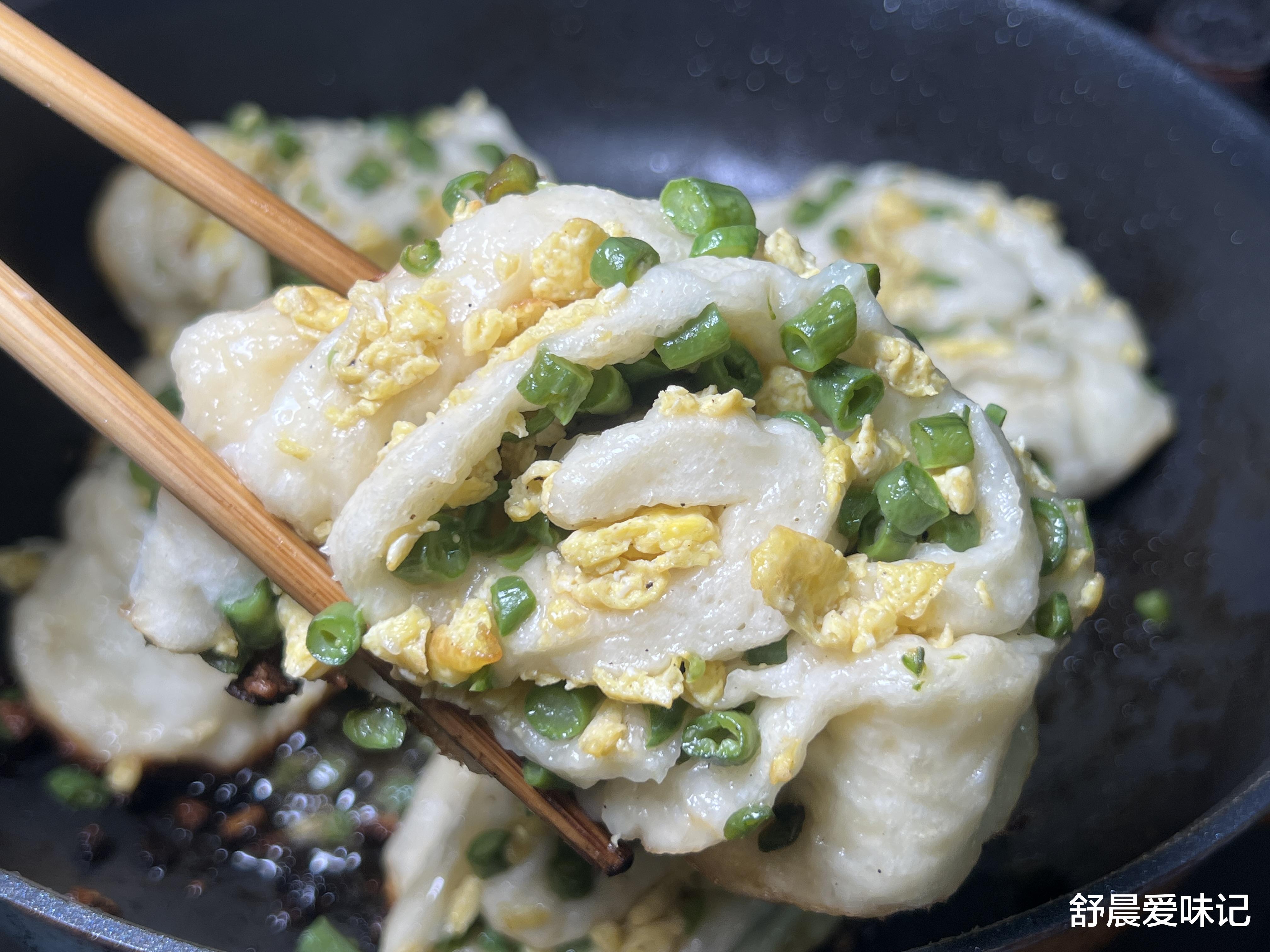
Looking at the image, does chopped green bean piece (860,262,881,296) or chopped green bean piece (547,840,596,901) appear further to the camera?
chopped green bean piece (547,840,596,901)

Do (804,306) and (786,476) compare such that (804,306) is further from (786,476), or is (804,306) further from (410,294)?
(410,294)

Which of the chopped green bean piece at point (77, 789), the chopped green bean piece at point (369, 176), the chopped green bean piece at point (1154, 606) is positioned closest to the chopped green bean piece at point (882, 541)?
the chopped green bean piece at point (1154, 606)

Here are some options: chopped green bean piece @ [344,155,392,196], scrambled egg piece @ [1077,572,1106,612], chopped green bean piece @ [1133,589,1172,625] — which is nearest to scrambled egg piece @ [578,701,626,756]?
scrambled egg piece @ [1077,572,1106,612]

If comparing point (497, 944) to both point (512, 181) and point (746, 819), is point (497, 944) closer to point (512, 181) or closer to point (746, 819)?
point (746, 819)

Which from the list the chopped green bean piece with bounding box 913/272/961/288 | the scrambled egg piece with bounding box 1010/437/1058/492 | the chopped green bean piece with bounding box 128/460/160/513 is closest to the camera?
the scrambled egg piece with bounding box 1010/437/1058/492

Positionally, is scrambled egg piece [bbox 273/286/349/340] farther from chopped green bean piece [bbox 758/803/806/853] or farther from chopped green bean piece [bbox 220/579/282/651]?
chopped green bean piece [bbox 758/803/806/853]

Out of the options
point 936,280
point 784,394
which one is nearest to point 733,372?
point 784,394

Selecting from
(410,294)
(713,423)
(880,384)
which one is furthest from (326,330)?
(880,384)
